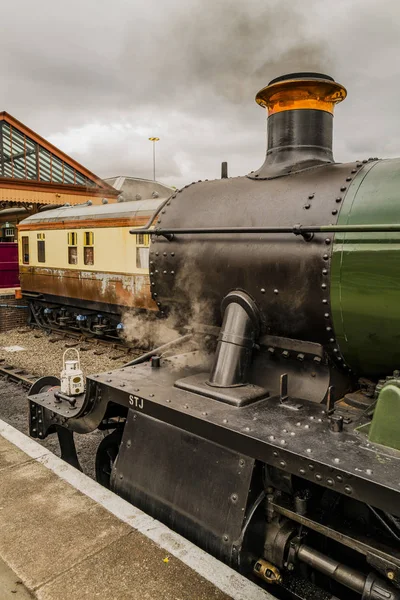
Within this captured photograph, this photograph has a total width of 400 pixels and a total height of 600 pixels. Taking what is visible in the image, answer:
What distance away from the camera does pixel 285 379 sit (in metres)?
2.55

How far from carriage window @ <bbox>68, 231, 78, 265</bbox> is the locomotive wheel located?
7.62 meters

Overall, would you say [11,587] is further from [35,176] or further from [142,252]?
[35,176]

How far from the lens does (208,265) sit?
293 cm

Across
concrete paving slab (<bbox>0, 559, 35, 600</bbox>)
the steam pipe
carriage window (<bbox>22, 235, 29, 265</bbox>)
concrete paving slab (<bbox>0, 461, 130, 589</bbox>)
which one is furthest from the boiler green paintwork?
carriage window (<bbox>22, 235, 29, 265</bbox>)

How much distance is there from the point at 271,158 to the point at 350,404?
167cm

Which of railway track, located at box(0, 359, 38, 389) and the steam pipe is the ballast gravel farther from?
the steam pipe

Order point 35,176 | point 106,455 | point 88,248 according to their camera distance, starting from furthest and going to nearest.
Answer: point 35,176, point 88,248, point 106,455

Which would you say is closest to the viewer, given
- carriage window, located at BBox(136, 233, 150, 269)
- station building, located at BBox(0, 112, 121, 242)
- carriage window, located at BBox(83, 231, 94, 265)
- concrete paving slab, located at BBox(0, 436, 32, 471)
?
concrete paving slab, located at BBox(0, 436, 32, 471)

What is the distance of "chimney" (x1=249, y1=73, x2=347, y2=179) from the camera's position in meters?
2.94

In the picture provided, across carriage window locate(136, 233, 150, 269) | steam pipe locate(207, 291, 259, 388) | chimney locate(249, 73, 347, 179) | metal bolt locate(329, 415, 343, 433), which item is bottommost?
metal bolt locate(329, 415, 343, 433)

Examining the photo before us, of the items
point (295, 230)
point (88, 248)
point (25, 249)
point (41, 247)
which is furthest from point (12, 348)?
point (295, 230)

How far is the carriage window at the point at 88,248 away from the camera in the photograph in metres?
10.1

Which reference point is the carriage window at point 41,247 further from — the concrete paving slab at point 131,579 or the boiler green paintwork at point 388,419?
the boiler green paintwork at point 388,419

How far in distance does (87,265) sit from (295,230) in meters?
8.53
